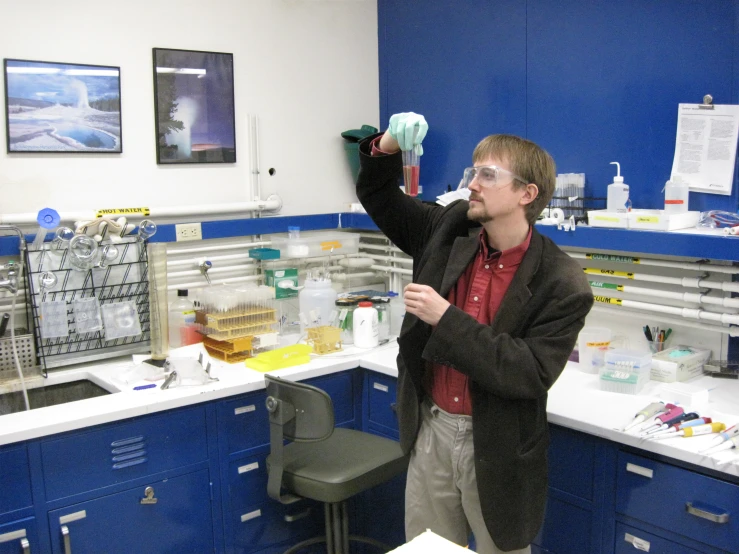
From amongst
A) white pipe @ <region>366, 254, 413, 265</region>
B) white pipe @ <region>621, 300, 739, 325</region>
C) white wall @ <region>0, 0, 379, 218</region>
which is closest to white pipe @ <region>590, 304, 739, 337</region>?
white pipe @ <region>621, 300, 739, 325</region>

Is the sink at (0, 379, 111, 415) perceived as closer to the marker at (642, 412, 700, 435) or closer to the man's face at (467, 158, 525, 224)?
the man's face at (467, 158, 525, 224)

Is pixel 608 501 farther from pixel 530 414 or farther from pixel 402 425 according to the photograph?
pixel 402 425

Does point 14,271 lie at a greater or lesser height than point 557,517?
greater

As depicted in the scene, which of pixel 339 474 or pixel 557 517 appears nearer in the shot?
pixel 557 517

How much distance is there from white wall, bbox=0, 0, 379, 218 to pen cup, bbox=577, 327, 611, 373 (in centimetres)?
162

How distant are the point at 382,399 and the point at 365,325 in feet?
1.07

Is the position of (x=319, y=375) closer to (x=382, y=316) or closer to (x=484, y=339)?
(x=382, y=316)

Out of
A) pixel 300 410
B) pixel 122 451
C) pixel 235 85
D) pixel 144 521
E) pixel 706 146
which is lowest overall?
pixel 144 521

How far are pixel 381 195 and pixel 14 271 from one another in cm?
147

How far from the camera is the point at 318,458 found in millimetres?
2523

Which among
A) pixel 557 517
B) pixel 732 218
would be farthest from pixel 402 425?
pixel 732 218

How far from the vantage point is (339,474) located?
240cm

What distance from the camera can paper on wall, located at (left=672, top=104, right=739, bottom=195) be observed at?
2.41 m

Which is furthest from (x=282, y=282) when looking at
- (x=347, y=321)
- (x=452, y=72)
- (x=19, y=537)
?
(x=19, y=537)
